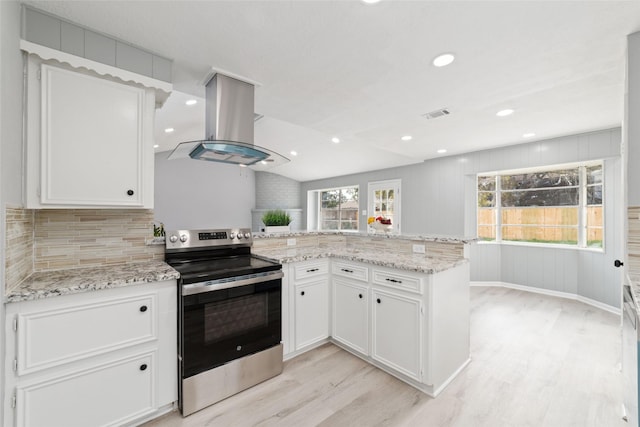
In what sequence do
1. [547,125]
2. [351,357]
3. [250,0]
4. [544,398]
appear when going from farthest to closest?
1. [547,125]
2. [351,357]
3. [544,398]
4. [250,0]

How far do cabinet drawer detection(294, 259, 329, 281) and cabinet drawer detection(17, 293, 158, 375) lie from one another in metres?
1.12

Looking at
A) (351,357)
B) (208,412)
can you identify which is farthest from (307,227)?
(208,412)

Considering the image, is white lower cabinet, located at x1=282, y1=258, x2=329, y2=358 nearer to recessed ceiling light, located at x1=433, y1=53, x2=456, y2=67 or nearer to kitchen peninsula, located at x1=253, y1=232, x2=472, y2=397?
kitchen peninsula, located at x1=253, y1=232, x2=472, y2=397

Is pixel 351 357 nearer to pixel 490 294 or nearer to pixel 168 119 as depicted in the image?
pixel 490 294

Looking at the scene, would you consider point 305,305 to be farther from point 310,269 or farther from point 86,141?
point 86,141

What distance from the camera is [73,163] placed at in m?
1.65

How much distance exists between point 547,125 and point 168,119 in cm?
533

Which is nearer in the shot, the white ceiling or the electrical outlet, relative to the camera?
the white ceiling

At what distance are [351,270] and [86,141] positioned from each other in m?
2.13

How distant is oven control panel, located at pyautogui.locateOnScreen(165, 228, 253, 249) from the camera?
2.15 meters

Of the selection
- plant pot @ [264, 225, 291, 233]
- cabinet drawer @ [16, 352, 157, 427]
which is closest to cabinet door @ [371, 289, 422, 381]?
plant pot @ [264, 225, 291, 233]

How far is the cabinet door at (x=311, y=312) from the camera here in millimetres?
2469

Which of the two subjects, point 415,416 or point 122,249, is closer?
point 415,416

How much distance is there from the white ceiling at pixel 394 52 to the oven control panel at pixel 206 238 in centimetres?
129
